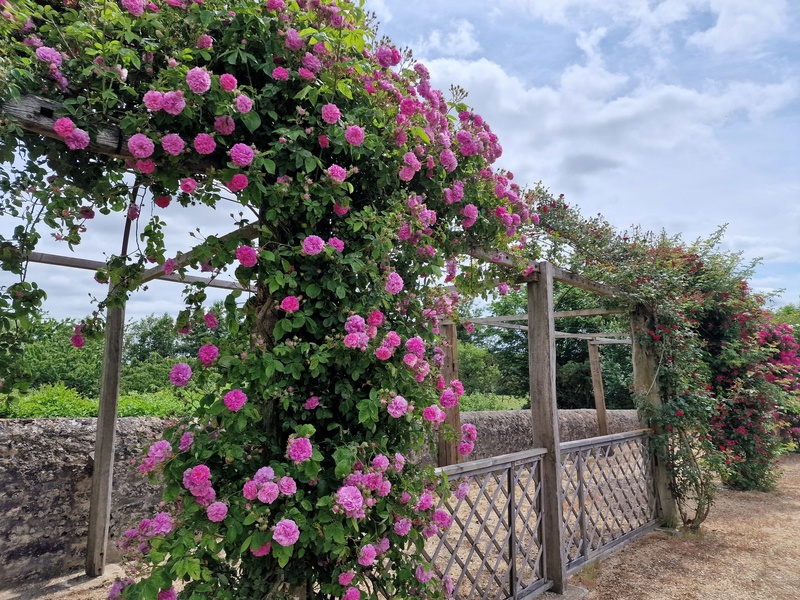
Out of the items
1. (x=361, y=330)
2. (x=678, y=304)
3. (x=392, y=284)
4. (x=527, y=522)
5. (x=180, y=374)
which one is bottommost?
(x=527, y=522)

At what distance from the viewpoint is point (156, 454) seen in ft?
5.29

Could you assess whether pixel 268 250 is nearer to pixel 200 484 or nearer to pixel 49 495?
pixel 200 484

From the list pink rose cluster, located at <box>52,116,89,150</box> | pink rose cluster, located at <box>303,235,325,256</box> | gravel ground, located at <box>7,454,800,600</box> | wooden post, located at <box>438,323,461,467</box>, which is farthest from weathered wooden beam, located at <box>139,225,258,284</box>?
wooden post, located at <box>438,323,461,467</box>

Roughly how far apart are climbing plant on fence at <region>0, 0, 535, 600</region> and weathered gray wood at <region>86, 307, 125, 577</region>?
2.09m

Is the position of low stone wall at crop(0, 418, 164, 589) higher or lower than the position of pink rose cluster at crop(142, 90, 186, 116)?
lower

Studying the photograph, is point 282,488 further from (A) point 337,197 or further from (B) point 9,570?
(B) point 9,570

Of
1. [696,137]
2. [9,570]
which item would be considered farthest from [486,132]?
[9,570]

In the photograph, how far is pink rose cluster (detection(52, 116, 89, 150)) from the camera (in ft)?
4.81

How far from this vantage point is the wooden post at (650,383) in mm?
5031

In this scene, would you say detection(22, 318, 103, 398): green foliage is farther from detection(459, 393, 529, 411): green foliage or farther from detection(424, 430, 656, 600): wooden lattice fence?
detection(424, 430, 656, 600): wooden lattice fence

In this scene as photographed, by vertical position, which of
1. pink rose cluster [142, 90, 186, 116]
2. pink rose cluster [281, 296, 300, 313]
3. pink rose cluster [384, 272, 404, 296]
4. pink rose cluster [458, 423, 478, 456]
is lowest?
pink rose cluster [458, 423, 478, 456]

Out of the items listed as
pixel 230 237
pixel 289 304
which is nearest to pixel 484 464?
pixel 289 304

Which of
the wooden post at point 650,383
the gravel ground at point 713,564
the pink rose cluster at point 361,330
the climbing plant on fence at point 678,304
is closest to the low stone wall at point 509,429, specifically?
the wooden post at point 650,383

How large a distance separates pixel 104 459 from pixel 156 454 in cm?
263
